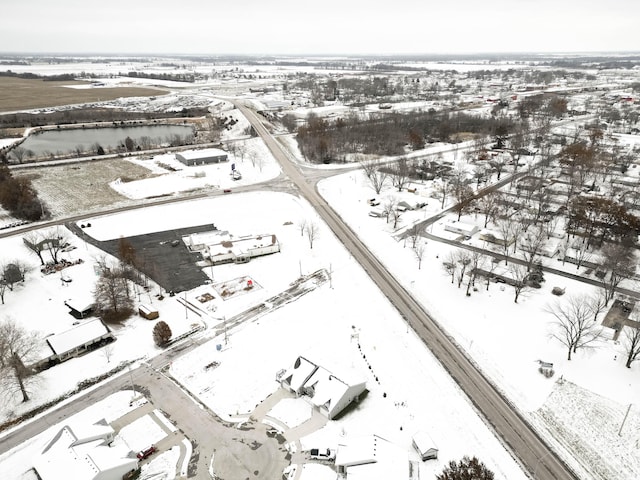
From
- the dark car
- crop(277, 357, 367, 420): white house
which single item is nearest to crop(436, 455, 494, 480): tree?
crop(277, 357, 367, 420): white house

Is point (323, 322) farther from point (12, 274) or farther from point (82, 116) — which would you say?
point (82, 116)

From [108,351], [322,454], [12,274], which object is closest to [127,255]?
[12,274]

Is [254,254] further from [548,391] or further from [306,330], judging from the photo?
[548,391]

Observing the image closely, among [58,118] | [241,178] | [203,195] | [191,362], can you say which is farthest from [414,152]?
[58,118]

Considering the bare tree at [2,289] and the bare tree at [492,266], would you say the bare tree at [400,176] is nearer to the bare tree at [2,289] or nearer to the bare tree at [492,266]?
the bare tree at [492,266]

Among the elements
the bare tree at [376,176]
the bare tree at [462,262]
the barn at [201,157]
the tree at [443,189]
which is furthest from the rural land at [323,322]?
the barn at [201,157]

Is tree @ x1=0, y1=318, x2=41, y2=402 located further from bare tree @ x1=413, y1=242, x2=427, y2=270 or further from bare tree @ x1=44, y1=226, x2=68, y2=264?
bare tree @ x1=413, y1=242, x2=427, y2=270

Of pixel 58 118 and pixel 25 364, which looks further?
pixel 58 118

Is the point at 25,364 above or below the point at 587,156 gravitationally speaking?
below
